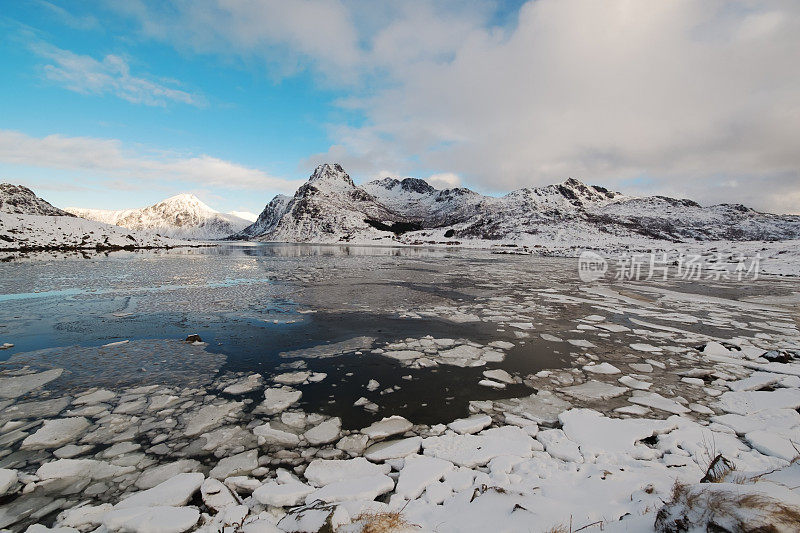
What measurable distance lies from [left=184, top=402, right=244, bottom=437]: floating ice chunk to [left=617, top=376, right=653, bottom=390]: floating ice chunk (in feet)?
19.1

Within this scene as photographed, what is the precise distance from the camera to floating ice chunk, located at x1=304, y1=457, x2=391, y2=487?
10.5 ft

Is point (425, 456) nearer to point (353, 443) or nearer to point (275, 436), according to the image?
point (353, 443)

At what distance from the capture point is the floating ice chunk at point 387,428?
13.2ft

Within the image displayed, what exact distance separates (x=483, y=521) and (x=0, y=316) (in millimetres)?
12762

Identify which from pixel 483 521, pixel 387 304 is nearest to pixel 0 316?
pixel 387 304

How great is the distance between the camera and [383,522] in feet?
7.77

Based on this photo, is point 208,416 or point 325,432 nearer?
point 325,432

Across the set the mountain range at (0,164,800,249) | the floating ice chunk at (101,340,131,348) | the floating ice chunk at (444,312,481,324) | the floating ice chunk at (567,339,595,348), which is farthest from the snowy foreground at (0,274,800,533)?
the mountain range at (0,164,800,249)

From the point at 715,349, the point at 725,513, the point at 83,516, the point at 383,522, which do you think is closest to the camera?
the point at 725,513

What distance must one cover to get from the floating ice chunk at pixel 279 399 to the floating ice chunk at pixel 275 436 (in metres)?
0.39

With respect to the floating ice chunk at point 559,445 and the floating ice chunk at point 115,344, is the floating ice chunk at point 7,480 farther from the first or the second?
the floating ice chunk at point 559,445

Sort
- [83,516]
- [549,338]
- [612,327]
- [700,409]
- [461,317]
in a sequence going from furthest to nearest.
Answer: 1. [461,317]
2. [612,327]
3. [549,338]
4. [700,409]
5. [83,516]

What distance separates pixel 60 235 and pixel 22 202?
81564 mm

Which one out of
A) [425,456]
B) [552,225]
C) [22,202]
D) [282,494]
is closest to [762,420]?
[425,456]
